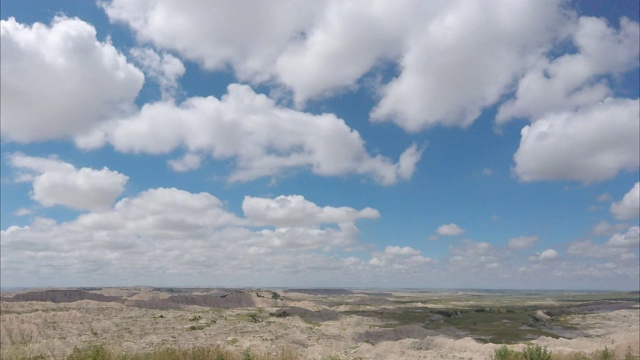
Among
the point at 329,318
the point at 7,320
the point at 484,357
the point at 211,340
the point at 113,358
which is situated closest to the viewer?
the point at 113,358

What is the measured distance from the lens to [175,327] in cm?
9012

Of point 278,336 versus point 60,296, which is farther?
point 60,296

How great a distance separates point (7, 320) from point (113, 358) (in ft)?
242

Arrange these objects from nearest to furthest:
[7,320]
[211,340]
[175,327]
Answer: [211,340], [7,320], [175,327]

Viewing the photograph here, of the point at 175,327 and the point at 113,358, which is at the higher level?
the point at 113,358

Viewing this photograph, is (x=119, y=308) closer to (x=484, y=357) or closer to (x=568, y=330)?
(x=484, y=357)

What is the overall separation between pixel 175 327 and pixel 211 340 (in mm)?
20788

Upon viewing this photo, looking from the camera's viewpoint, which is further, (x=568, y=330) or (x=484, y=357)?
(x=568, y=330)

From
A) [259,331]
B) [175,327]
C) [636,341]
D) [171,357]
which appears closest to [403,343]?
[259,331]

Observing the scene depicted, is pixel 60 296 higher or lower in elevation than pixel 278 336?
higher

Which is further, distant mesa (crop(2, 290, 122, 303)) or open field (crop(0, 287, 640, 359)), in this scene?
distant mesa (crop(2, 290, 122, 303))

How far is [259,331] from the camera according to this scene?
88.0 m

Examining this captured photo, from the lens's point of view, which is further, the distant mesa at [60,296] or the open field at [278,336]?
the distant mesa at [60,296]

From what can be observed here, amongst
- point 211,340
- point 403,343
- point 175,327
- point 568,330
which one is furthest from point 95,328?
point 568,330
